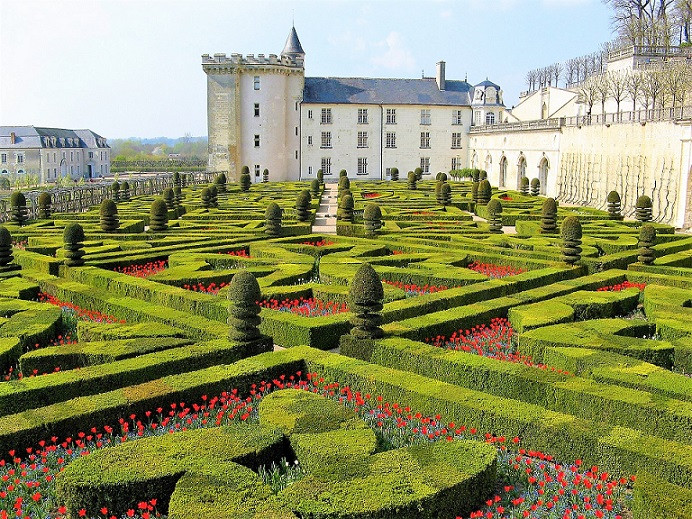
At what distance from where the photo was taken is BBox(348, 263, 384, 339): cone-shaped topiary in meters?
9.56

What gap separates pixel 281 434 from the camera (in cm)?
676

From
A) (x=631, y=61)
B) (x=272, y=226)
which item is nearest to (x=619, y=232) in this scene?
(x=272, y=226)

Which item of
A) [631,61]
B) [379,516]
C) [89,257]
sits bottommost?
[379,516]

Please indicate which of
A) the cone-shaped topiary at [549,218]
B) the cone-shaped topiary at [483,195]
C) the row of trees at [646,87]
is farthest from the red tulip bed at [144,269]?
the row of trees at [646,87]

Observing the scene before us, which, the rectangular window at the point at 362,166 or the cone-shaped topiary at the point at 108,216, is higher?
the rectangular window at the point at 362,166

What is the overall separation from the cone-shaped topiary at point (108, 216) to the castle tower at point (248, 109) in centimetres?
3015

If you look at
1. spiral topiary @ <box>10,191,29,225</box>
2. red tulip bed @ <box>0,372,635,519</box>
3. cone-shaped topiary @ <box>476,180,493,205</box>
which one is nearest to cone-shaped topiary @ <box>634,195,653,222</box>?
cone-shaped topiary @ <box>476,180,493,205</box>

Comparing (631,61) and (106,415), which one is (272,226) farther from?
(631,61)

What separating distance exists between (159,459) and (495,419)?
3.32m

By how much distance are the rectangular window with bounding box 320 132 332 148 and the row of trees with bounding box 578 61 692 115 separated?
18573mm

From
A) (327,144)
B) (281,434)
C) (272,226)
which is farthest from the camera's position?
(327,144)

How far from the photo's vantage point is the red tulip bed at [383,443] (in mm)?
5719

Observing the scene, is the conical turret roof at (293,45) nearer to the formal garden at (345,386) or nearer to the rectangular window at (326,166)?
the rectangular window at (326,166)

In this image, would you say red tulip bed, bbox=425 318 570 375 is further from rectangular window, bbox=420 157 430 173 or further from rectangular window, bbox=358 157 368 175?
rectangular window, bbox=420 157 430 173
